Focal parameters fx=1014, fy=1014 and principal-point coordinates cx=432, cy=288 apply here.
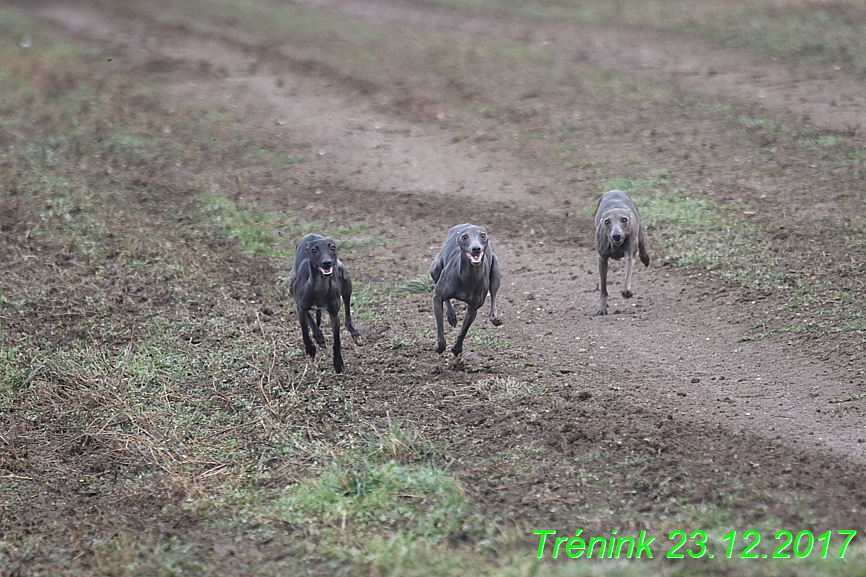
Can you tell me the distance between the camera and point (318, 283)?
858 centimetres

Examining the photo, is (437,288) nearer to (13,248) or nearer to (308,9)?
Answer: (13,248)

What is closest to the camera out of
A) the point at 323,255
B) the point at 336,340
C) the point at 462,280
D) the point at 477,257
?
the point at 323,255

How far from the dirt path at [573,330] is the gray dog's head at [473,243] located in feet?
3.70

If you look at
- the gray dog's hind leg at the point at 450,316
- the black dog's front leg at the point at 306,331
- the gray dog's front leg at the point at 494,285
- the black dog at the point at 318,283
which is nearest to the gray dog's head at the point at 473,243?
the gray dog's front leg at the point at 494,285

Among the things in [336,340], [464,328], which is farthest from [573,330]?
[336,340]

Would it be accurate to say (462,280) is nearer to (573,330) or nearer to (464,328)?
(464,328)

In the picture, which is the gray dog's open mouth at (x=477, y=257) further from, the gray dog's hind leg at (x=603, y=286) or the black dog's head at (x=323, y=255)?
the gray dog's hind leg at (x=603, y=286)

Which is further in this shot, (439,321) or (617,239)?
(617,239)

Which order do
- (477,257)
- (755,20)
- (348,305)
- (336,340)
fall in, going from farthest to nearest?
(755,20) → (348,305) → (336,340) → (477,257)

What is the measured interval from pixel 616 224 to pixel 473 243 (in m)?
2.22

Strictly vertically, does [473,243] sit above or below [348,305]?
above

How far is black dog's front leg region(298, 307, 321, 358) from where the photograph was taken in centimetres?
884

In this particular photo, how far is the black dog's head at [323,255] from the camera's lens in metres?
8.16

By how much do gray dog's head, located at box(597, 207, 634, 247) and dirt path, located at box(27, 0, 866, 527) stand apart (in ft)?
2.71
